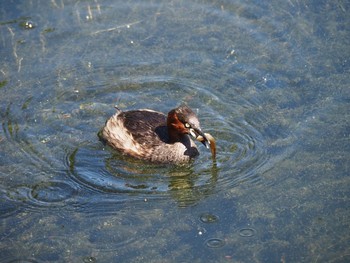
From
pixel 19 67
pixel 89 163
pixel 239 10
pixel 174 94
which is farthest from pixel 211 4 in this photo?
pixel 89 163

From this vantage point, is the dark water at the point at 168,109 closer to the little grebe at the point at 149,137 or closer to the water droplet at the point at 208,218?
the water droplet at the point at 208,218

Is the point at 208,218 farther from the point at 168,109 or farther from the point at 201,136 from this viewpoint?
the point at 168,109

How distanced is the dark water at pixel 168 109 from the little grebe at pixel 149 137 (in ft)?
0.60

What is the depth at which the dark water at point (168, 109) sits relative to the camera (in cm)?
771

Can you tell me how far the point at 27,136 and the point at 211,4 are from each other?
14.6 ft

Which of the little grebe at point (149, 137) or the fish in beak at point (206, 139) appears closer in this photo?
the fish in beak at point (206, 139)

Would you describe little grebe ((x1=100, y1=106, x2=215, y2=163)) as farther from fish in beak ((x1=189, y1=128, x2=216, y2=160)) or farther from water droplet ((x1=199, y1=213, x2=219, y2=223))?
water droplet ((x1=199, y1=213, x2=219, y2=223))

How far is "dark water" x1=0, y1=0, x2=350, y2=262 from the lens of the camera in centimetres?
771

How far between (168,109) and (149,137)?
800mm

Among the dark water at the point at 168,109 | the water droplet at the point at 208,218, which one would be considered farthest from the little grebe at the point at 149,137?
the water droplet at the point at 208,218

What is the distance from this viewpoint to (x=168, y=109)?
10.2m

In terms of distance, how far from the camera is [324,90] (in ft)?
32.9

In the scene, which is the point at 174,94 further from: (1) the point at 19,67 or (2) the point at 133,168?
(1) the point at 19,67

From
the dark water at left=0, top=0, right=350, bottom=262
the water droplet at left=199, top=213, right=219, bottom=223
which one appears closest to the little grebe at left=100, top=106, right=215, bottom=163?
the dark water at left=0, top=0, right=350, bottom=262
